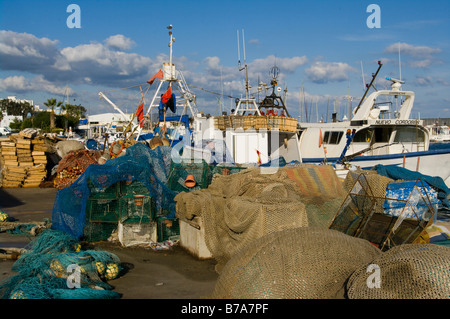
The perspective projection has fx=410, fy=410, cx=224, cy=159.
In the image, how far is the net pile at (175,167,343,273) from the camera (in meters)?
6.25

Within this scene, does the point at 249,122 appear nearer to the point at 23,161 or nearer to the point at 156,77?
the point at 156,77

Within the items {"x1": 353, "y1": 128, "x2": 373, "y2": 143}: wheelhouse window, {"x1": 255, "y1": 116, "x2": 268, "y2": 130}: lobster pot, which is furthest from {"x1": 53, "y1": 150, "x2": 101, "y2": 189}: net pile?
Result: {"x1": 353, "y1": 128, "x2": 373, "y2": 143}: wheelhouse window

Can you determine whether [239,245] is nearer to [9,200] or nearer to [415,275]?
[415,275]

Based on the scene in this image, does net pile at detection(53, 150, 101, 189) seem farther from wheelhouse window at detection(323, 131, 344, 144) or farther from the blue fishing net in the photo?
the blue fishing net

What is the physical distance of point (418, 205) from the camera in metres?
8.08

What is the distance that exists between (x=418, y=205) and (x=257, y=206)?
12.6 ft

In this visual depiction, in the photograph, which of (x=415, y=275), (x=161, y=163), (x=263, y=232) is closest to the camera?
(x=415, y=275)

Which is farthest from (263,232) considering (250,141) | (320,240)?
(250,141)

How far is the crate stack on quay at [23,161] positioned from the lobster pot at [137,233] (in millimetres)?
9993

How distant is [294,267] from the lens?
3186mm

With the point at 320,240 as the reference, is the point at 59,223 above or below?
below

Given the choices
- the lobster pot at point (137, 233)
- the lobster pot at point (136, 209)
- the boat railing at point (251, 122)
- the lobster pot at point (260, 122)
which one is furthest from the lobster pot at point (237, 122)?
the lobster pot at point (137, 233)
